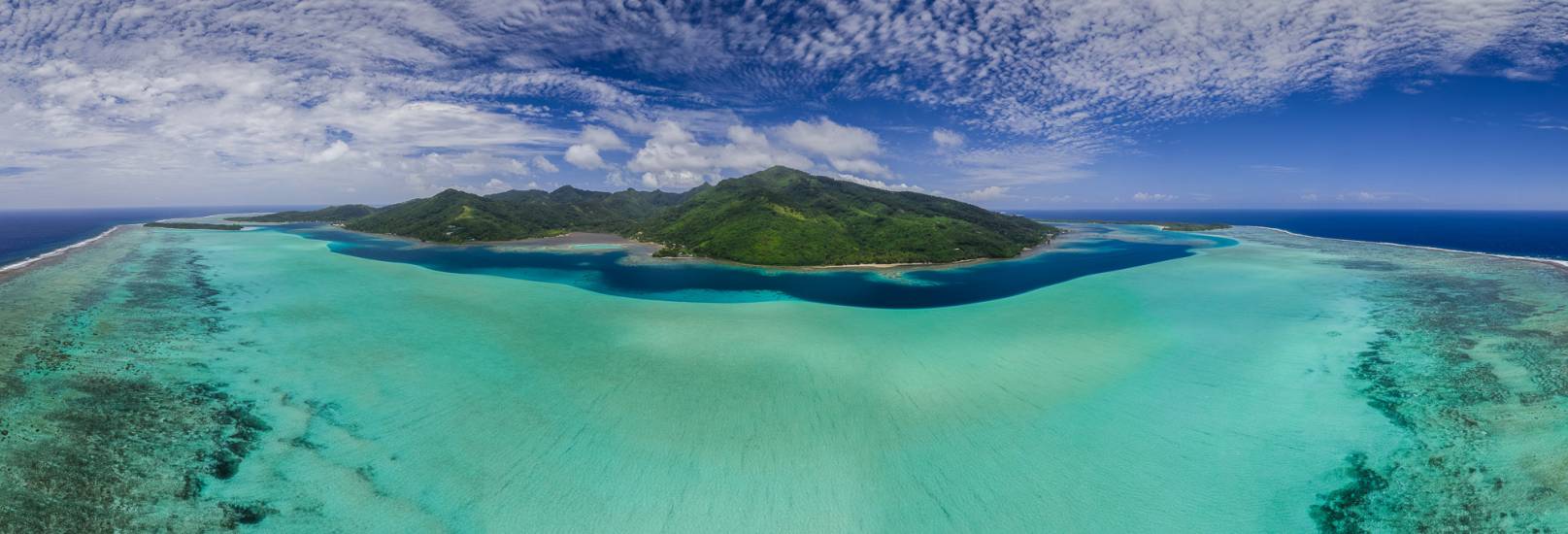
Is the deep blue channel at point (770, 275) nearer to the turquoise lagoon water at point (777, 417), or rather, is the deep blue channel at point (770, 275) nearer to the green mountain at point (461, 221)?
the turquoise lagoon water at point (777, 417)

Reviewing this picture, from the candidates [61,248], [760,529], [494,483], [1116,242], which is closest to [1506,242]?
[1116,242]

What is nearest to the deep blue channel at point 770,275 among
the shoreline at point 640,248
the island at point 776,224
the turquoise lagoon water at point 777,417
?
the shoreline at point 640,248

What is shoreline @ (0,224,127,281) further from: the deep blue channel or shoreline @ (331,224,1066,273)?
shoreline @ (331,224,1066,273)

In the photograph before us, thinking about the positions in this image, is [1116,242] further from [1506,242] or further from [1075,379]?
[1075,379]

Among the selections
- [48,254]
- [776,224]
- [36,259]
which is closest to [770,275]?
[776,224]

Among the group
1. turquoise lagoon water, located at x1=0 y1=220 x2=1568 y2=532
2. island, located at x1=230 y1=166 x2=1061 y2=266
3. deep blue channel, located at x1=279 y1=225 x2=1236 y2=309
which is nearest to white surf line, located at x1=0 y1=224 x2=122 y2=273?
turquoise lagoon water, located at x1=0 y1=220 x2=1568 y2=532

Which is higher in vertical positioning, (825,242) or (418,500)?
(825,242)
